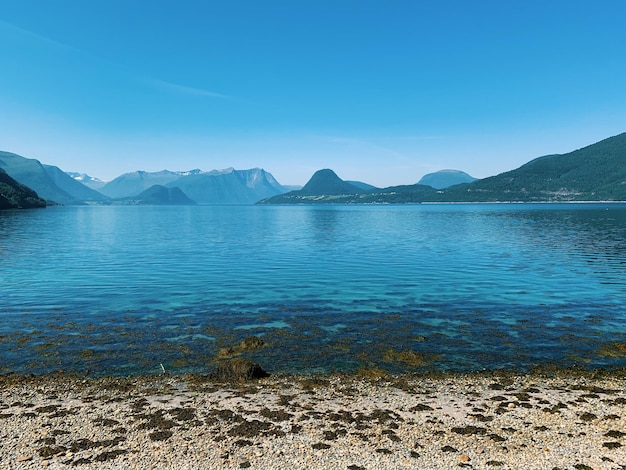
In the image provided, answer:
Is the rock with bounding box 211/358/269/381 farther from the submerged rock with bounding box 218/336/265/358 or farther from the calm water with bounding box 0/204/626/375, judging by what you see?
the submerged rock with bounding box 218/336/265/358

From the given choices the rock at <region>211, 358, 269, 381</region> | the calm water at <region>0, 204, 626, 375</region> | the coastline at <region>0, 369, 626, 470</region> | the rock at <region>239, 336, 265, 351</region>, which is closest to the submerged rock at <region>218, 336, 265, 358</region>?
the rock at <region>239, 336, 265, 351</region>

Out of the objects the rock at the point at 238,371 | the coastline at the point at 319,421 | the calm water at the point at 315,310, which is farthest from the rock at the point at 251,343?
the coastline at the point at 319,421

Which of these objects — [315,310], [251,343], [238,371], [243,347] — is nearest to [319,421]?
[238,371]

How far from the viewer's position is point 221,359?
26312mm

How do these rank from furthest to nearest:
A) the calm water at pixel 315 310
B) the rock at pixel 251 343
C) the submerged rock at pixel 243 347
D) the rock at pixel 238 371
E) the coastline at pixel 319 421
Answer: the rock at pixel 251 343 < the submerged rock at pixel 243 347 < the calm water at pixel 315 310 < the rock at pixel 238 371 < the coastline at pixel 319 421

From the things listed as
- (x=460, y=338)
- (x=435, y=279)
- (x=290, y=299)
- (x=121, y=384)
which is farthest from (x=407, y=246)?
(x=121, y=384)

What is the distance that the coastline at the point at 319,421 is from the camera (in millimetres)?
14758

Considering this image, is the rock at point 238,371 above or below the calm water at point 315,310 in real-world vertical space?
above

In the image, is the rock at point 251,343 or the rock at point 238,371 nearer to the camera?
the rock at point 238,371

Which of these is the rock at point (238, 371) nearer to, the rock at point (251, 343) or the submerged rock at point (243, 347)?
the submerged rock at point (243, 347)

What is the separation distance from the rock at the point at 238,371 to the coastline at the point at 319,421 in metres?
0.58

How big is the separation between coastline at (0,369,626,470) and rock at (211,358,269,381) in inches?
22.7

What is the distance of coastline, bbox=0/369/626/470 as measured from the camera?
1476 centimetres

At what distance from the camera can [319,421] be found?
1767 centimetres
